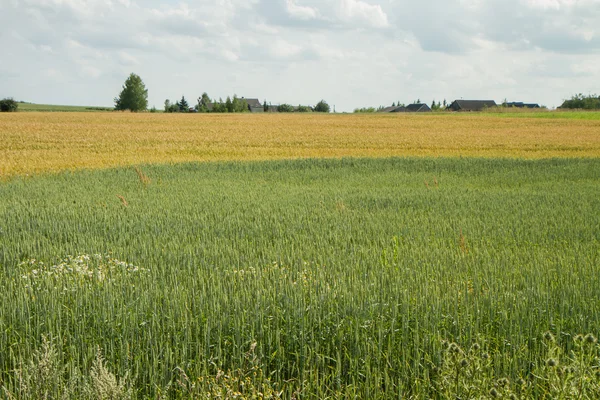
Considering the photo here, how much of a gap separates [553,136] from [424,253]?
3646cm

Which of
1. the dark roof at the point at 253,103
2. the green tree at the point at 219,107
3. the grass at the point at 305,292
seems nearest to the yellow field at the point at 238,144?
the grass at the point at 305,292

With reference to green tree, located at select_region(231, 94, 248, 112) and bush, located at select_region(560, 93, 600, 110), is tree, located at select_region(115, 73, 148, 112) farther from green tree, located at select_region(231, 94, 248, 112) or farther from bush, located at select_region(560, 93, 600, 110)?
bush, located at select_region(560, 93, 600, 110)

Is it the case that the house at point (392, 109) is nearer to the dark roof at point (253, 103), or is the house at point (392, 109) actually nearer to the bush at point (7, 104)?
the dark roof at point (253, 103)

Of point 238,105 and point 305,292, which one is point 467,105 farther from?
point 305,292

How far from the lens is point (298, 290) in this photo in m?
5.94

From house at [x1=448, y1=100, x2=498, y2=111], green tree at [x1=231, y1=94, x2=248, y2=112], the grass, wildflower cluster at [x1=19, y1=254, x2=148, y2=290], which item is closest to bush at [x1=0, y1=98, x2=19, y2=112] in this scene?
green tree at [x1=231, y1=94, x2=248, y2=112]

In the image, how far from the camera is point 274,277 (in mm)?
6406

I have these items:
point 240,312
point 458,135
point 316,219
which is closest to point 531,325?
point 240,312

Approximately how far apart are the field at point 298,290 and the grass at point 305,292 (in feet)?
0.10

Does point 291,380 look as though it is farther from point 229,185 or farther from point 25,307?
point 229,185

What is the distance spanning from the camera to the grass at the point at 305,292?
4.69m

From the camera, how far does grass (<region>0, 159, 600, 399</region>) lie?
4691 mm

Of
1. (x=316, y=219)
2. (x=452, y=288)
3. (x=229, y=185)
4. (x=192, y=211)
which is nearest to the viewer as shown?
(x=452, y=288)

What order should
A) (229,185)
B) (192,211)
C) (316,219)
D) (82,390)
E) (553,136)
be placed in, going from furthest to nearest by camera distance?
(553,136) → (229,185) → (192,211) → (316,219) → (82,390)
